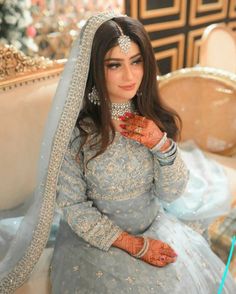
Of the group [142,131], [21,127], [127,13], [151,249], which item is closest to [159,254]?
[151,249]

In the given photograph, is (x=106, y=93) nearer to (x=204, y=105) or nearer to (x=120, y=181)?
(x=120, y=181)

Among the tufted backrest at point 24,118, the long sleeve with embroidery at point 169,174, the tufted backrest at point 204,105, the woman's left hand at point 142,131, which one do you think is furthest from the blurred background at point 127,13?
the long sleeve with embroidery at point 169,174

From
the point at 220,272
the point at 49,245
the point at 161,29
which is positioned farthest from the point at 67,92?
the point at 161,29

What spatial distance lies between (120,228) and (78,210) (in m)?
0.15

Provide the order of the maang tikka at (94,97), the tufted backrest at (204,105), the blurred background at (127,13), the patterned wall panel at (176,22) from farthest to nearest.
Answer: the patterned wall panel at (176,22) < the tufted backrest at (204,105) < the blurred background at (127,13) < the maang tikka at (94,97)

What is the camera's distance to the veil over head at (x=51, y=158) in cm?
91

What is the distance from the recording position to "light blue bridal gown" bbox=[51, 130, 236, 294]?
0.95 meters

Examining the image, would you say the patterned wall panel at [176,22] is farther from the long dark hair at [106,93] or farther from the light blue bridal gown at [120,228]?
the light blue bridal gown at [120,228]

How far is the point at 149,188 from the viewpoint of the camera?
1131 millimetres

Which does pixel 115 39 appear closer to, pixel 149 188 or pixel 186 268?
pixel 149 188

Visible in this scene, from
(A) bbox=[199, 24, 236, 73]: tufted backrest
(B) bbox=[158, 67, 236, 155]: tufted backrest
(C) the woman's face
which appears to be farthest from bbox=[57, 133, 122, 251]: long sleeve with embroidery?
(A) bbox=[199, 24, 236, 73]: tufted backrest

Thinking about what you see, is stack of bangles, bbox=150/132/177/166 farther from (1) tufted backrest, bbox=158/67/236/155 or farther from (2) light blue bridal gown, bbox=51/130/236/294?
(1) tufted backrest, bbox=158/67/236/155

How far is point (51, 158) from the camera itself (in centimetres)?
97

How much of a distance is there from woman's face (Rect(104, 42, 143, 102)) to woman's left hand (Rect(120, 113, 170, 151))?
77 mm
